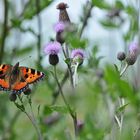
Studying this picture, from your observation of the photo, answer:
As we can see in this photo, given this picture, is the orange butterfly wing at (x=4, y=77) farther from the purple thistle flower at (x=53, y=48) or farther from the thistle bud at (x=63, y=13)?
the thistle bud at (x=63, y=13)

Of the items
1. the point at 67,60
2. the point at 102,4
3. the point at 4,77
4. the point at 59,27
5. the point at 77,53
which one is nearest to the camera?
the point at 102,4

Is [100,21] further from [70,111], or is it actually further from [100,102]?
[70,111]

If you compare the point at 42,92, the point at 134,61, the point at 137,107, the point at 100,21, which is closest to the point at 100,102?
the point at 42,92

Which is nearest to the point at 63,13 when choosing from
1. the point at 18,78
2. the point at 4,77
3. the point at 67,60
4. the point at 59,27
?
the point at 59,27

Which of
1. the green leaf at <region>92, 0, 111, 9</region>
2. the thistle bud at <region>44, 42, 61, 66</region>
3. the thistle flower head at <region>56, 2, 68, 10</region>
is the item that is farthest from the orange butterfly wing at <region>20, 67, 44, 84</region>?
the green leaf at <region>92, 0, 111, 9</region>

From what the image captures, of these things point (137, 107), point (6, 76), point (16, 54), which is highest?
point (137, 107)

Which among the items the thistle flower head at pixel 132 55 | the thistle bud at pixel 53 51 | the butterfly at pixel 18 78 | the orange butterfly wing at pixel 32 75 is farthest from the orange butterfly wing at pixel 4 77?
the thistle flower head at pixel 132 55

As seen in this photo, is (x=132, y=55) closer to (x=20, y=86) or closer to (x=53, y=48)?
(x=53, y=48)

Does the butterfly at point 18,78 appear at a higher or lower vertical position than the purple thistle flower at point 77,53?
lower
